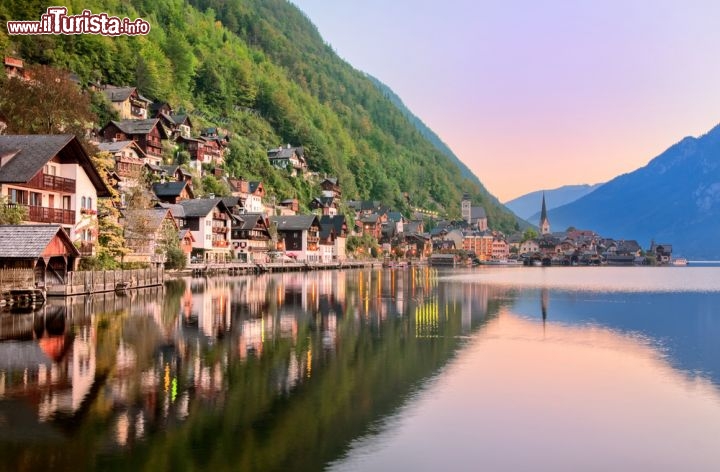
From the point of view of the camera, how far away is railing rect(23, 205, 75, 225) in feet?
151

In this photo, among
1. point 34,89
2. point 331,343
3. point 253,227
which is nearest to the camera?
point 331,343

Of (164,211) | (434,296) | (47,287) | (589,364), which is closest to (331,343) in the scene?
(589,364)

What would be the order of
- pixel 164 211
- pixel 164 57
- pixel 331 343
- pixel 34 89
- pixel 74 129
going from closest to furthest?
pixel 331 343 < pixel 34 89 < pixel 74 129 < pixel 164 211 < pixel 164 57

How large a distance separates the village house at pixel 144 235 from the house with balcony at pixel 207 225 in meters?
19.5

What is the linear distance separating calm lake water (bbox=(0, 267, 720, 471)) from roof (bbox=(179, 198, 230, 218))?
60.2 meters

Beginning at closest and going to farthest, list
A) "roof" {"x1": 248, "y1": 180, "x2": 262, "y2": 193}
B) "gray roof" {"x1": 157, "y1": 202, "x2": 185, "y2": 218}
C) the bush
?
the bush
"gray roof" {"x1": 157, "y1": 202, "x2": 185, "y2": 218}
"roof" {"x1": 248, "y1": 180, "x2": 262, "y2": 193}

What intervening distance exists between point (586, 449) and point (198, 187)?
112 meters

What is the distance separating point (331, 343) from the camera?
30.9 m

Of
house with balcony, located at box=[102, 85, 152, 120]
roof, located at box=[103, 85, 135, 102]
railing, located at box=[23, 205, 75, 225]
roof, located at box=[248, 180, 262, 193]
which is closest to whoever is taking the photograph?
railing, located at box=[23, 205, 75, 225]

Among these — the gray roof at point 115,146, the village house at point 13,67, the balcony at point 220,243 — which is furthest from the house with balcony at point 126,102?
the balcony at point 220,243

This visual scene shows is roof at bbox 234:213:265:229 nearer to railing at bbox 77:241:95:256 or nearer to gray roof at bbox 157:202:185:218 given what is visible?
gray roof at bbox 157:202:185:218

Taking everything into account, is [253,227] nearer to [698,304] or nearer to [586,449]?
[698,304]

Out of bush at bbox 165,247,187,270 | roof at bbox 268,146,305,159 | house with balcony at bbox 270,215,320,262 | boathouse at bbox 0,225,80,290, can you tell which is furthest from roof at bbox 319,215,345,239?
boathouse at bbox 0,225,80,290

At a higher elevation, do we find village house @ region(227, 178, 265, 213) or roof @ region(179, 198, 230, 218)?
A: village house @ region(227, 178, 265, 213)
